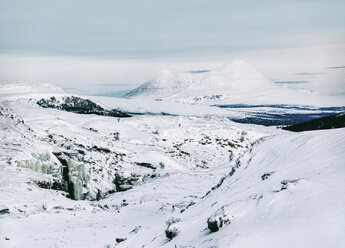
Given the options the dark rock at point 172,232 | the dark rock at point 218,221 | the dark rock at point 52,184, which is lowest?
the dark rock at point 52,184

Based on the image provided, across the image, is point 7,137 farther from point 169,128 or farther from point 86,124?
point 169,128

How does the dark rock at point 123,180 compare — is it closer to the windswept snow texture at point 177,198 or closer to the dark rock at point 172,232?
the windswept snow texture at point 177,198

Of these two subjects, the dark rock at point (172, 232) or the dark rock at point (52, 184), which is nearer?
the dark rock at point (172, 232)

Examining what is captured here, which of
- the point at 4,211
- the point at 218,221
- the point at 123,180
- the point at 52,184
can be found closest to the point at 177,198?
the point at 52,184

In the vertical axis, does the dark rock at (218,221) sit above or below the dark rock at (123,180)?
above

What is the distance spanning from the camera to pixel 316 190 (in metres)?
14.7

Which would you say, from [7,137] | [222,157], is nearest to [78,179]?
[7,137]

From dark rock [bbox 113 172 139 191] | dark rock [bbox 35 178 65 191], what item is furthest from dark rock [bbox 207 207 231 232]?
dark rock [bbox 113 172 139 191]

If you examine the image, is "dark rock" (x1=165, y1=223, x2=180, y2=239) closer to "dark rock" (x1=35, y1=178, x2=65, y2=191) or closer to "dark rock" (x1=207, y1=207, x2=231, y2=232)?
"dark rock" (x1=207, y1=207, x2=231, y2=232)

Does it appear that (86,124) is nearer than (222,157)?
No

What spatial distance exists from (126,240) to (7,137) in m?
32.9

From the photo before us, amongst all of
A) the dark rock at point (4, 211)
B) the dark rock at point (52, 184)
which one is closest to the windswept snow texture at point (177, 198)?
the dark rock at point (4, 211)

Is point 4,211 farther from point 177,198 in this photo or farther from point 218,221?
point 218,221

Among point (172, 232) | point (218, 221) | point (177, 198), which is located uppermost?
point (218, 221)
